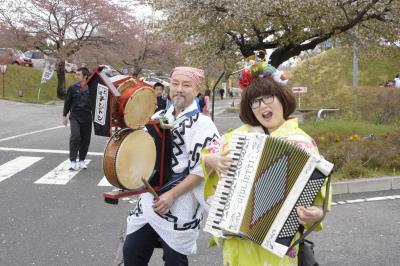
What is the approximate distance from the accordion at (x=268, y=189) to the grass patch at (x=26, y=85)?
28798 mm

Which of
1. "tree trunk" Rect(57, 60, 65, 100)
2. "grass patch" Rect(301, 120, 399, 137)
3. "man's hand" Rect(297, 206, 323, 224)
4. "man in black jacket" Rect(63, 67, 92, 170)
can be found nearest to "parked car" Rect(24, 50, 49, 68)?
"tree trunk" Rect(57, 60, 65, 100)

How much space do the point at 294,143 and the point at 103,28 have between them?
1177 inches

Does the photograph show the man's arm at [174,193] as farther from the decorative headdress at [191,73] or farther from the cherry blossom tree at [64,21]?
the cherry blossom tree at [64,21]

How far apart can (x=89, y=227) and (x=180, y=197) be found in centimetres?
287

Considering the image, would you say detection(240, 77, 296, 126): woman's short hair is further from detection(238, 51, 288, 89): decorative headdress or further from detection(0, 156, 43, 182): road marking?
detection(0, 156, 43, 182): road marking

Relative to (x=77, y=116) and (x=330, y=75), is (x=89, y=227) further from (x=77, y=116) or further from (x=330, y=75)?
(x=330, y=75)

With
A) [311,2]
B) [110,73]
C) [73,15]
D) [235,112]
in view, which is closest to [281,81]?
[110,73]

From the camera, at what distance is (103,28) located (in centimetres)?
3031

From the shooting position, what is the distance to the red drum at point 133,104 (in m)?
2.18

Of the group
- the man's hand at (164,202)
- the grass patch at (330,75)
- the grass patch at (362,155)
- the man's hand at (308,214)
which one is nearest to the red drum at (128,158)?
the man's hand at (164,202)

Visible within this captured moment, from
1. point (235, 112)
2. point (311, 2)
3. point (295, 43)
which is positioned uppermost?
point (311, 2)

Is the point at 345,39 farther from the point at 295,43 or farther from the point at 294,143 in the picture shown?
the point at 294,143

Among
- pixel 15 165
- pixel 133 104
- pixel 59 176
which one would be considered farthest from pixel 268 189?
pixel 15 165

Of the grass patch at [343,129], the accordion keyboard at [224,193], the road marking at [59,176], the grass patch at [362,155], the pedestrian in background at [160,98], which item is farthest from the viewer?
the grass patch at [343,129]
